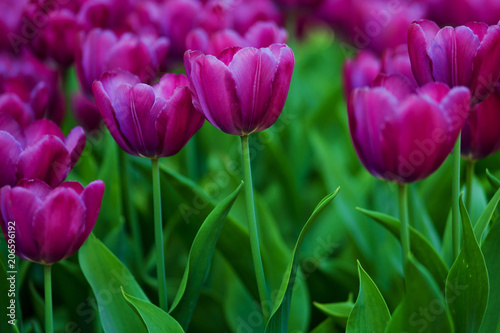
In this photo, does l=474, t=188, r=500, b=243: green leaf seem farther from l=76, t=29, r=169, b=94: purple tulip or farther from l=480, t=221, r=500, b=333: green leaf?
l=76, t=29, r=169, b=94: purple tulip

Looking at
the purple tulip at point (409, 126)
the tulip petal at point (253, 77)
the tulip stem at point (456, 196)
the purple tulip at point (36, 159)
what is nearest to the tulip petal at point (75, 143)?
the purple tulip at point (36, 159)

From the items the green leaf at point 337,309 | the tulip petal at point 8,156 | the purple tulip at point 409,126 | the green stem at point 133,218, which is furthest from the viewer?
the green stem at point 133,218

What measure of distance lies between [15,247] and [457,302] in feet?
1.59

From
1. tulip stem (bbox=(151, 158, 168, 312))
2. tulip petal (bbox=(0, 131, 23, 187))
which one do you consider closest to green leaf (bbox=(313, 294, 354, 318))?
tulip stem (bbox=(151, 158, 168, 312))

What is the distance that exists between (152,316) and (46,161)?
0.21 metres

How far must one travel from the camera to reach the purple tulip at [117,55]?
2.84 ft

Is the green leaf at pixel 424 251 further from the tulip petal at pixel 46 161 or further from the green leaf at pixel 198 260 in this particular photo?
the tulip petal at pixel 46 161

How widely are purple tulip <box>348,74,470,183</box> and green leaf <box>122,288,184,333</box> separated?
11.3 inches

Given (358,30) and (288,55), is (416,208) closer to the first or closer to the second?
(288,55)

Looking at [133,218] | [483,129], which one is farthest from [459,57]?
[133,218]

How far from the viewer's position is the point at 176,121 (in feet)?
2.14

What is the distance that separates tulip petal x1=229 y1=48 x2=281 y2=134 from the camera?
622 millimetres

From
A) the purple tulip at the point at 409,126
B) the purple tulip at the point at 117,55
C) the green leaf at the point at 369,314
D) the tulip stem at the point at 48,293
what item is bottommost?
the green leaf at the point at 369,314

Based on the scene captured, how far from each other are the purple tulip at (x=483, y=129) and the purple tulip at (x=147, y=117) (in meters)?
0.34
